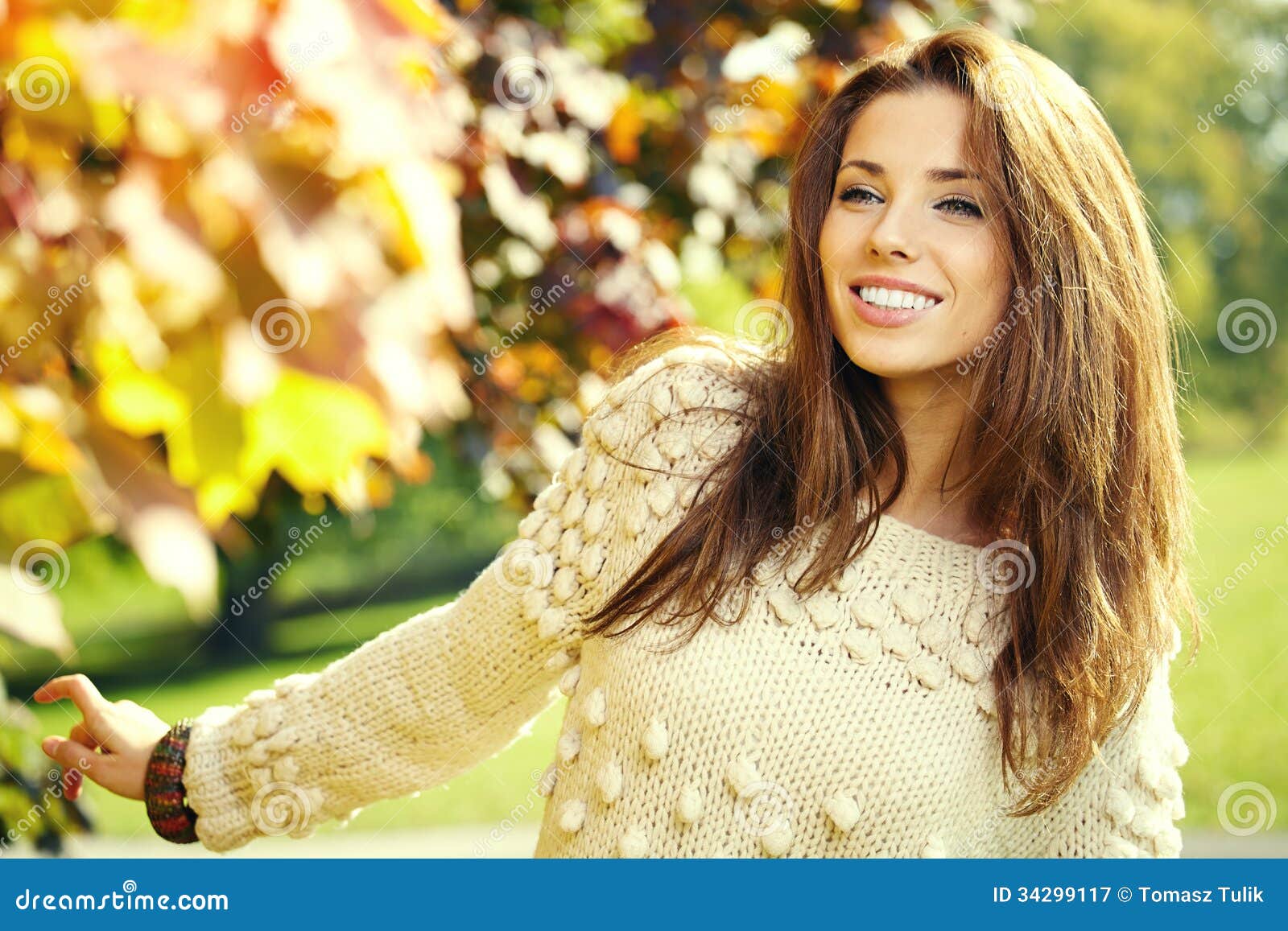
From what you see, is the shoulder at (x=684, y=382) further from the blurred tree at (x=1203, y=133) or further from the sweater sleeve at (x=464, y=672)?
the blurred tree at (x=1203, y=133)

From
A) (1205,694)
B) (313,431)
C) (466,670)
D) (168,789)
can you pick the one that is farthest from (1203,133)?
(313,431)

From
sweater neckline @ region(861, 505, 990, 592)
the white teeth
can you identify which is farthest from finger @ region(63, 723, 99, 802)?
the white teeth

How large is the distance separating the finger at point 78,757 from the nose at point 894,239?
47.9 inches

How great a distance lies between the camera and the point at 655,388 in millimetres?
1729

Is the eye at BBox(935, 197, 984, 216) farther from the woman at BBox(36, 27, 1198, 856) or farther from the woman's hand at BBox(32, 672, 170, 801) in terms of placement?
the woman's hand at BBox(32, 672, 170, 801)

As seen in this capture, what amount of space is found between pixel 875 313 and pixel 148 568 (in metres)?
0.92

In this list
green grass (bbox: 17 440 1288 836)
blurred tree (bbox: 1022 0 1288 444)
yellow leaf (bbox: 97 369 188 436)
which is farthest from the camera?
blurred tree (bbox: 1022 0 1288 444)

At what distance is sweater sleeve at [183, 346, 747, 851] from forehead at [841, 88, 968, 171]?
370 mm

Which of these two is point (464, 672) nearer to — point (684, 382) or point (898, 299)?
point (684, 382)

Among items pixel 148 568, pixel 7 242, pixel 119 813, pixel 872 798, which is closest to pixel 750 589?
pixel 872 798

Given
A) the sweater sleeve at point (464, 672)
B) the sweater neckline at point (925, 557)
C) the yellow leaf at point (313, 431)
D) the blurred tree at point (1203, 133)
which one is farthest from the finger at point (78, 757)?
the blurred tree at point (1203, 133)

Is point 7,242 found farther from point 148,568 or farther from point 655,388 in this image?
point 655,388

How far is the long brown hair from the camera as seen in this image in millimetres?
1604

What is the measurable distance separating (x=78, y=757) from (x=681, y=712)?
820 millimetres
